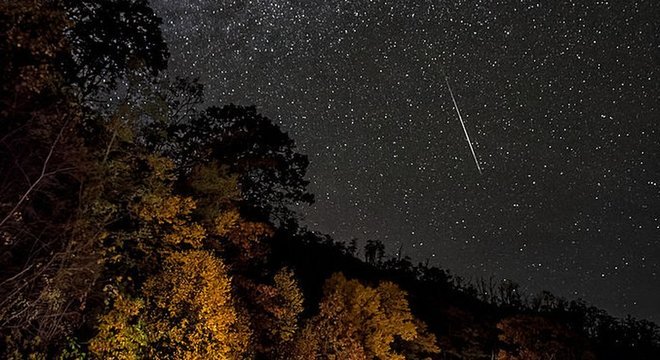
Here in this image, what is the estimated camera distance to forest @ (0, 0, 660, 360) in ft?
42.4

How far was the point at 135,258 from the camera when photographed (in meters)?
20.9

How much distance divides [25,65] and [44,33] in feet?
2.84

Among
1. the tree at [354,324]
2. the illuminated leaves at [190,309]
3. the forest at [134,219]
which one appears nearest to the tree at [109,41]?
the forest at [134,219]

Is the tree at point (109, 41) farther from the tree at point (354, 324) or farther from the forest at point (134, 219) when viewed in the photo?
the tree at point (354, 324)

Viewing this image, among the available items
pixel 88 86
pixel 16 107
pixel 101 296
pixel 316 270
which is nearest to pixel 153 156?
pixel 88 86

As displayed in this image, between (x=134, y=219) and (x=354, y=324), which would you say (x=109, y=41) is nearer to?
(x=134, y=219)

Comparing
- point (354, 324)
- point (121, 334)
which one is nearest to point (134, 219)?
point (121, 334)

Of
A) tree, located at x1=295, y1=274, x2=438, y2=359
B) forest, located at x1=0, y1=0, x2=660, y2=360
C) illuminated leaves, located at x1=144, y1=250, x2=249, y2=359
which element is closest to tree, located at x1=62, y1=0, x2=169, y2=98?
forest, located at x1=0, y1=0, x2=660, y2=360

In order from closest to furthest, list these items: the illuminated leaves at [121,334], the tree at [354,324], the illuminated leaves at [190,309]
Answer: the illuminated leaves at [121,334] → the illuminated leaves at [190,309] → the tree at [354,324]

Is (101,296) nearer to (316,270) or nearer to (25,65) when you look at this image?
(25,65)

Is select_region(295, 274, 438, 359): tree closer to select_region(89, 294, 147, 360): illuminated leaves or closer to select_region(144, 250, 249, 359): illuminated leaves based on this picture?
select_region(144, 250, 249, 359): illuminated leaves

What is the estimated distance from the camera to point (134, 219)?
19.7 meters

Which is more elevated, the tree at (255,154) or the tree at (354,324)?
the tree at (255,154)

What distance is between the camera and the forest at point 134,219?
12.9 m
